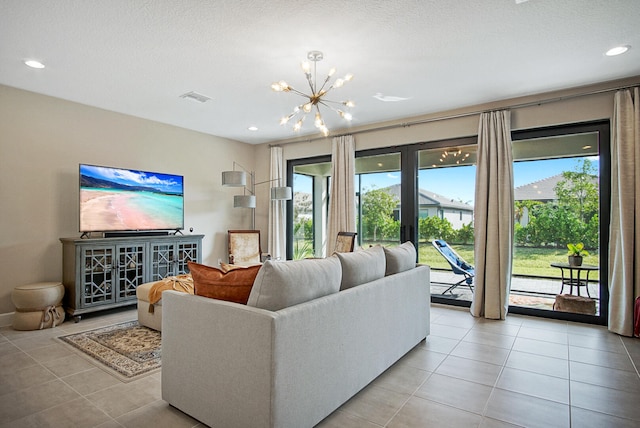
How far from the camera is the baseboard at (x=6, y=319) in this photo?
12.7 feet

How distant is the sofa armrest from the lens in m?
1.71

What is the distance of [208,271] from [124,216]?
3.19 meters

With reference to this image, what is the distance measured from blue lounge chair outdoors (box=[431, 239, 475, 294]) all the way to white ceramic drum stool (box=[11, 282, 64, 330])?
15.4ft

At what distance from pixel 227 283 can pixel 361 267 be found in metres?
0.99

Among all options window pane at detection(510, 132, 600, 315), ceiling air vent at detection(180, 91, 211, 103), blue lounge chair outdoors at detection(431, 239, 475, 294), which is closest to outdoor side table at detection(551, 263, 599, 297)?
window pane at detection(510, 132, 600, 315)

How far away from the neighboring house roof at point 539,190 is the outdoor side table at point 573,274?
32.3 inches

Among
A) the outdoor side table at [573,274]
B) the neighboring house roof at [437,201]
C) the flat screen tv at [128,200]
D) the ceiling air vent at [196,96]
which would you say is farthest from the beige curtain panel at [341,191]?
the outdoor side table at [573,274]

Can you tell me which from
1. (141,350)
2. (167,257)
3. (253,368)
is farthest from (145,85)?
(253,368)

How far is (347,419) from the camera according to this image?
2070 millimetres

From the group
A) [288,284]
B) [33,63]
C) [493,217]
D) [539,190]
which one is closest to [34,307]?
[33,63]

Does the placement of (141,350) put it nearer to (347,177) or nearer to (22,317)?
(22,317)

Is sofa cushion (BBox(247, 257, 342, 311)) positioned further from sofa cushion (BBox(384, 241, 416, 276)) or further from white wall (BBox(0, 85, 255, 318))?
white wall (BBox(0, 85, 255, 318))

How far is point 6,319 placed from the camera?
3910mm

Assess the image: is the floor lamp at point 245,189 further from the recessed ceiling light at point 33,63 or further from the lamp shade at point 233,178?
the recessed ceiling light at point 33,63
